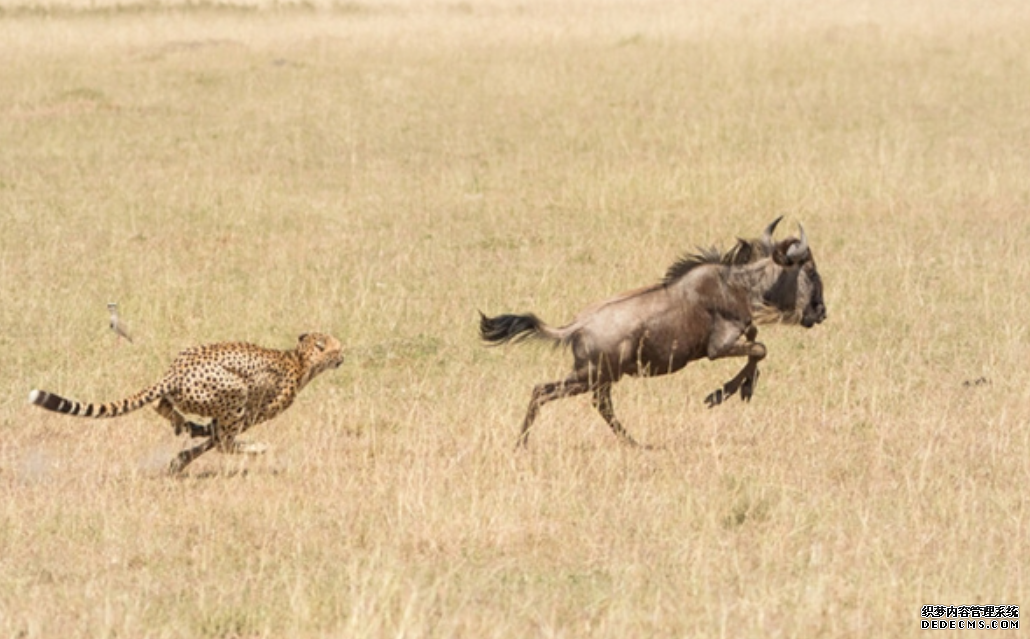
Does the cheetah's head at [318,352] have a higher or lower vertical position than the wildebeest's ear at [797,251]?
lower

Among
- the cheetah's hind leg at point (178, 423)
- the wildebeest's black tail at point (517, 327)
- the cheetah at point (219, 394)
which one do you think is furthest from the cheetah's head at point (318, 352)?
the wildebeest's black tail at point (517, 327)

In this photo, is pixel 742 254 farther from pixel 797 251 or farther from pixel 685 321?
pixel 685 321

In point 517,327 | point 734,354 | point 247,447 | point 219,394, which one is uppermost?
point 517,327

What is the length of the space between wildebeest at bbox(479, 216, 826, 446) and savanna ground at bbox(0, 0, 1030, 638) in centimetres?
30

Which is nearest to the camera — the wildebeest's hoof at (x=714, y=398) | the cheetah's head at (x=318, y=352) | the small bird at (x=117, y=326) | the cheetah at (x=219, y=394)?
the cheetah at (x=219, y=394)

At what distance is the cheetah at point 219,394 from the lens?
23.7 ft

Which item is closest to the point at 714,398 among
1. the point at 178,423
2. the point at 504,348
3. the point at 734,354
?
the point at 734,354

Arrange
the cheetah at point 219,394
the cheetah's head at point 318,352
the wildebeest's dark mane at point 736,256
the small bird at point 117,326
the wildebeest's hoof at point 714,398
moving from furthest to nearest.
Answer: the small bird at point 117,326 < the wildebeest's dark mane at point 736,256 < the wildebeest's hoof at point 714,398 < the cheetah's head at point 318,352 < the cheetah at point 219,394

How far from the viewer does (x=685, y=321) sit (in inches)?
315

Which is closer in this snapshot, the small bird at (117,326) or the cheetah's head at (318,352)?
the cheetah's head at (318,352)

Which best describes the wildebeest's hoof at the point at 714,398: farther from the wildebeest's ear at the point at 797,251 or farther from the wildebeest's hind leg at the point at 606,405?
the wildebeest's ear at the point at 797,251

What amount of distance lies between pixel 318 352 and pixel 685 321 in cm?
171

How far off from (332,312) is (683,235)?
352 centimetres

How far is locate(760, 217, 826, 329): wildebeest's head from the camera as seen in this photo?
8.30 metres
